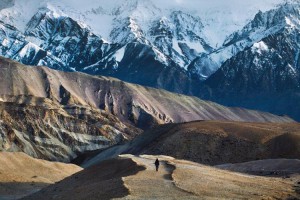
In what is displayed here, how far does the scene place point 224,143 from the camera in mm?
144500

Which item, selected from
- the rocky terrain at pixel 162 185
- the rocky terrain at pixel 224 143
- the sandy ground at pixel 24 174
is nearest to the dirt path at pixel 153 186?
the rocky terrain at pixel 162 185

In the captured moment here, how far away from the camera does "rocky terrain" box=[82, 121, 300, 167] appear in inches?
5364

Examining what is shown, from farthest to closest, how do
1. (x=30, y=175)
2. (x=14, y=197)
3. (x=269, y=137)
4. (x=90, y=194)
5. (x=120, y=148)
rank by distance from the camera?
(x=120, y=148) < (x=269, y=137) < (x=30, y=175) < (x=14, y=197) < (x=90, y=194)

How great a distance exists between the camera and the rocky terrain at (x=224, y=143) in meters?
136

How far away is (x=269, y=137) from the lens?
14500 centimetres

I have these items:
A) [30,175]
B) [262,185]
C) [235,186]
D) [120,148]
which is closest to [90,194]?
[235,186]

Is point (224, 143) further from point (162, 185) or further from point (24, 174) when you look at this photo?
point (162, 185)

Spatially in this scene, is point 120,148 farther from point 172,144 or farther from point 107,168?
point 107,168

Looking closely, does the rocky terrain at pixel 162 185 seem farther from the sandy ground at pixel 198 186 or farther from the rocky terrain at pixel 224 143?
the rocky terrain at pixel 224 143

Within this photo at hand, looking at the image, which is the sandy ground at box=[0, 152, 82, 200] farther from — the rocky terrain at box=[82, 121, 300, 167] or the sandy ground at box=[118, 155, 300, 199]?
the rocky terrain at box=[82, 121, 300, 167]

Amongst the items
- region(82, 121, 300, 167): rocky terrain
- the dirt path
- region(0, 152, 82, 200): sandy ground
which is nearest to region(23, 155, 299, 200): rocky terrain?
the dirt path

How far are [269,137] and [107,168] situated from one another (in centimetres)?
6816

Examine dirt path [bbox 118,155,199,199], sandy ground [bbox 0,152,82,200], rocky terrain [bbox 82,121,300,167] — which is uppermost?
rocky terrain [bbox 82,121,300,167]

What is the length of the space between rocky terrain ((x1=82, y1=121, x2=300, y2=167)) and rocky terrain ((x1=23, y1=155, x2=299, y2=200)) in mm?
49951
